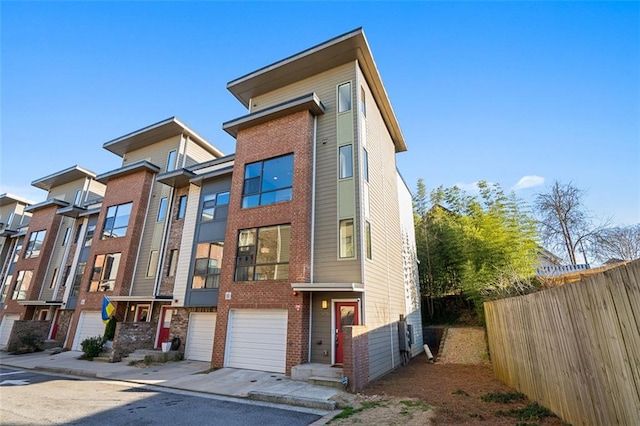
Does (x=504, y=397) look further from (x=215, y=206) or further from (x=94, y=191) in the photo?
(x=94, y=191)

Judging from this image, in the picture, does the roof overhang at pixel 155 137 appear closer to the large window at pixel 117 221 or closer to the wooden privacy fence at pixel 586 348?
the large window at pixel 117 221

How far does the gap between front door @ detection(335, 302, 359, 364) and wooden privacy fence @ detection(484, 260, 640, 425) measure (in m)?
4.64

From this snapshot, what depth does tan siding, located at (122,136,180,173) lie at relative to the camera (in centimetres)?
1822

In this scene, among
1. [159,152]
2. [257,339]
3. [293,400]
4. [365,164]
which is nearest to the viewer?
[293,400]

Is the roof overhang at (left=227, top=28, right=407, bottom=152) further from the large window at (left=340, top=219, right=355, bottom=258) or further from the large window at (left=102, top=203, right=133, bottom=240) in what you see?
the large window at (left=102, top=203, right=133, bottom=240)

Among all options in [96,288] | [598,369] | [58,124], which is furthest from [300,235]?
[96,288]

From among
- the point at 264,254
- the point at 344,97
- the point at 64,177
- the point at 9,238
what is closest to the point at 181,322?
the point at 264,254

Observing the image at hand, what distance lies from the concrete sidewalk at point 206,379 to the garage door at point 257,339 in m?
0.36

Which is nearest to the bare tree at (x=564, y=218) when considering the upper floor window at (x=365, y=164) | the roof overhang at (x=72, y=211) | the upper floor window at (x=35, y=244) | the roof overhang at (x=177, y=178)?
the upper floor window at (x=365, y=164)

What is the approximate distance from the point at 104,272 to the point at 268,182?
11.9 metres

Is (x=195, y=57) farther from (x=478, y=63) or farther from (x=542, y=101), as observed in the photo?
(x=542, y=101)

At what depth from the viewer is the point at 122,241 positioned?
16.8 m

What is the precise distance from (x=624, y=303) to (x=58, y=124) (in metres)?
16.6

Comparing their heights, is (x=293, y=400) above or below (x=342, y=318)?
below
